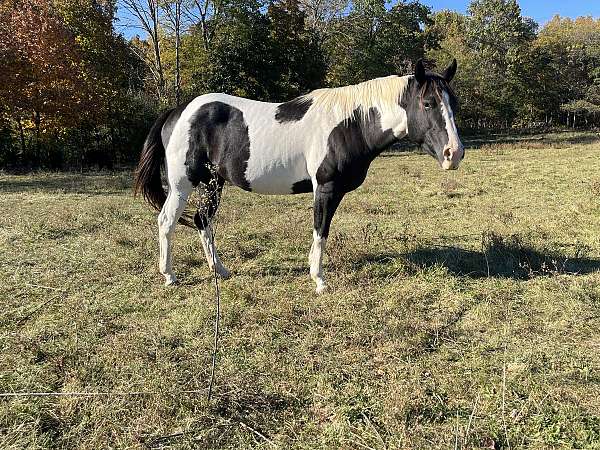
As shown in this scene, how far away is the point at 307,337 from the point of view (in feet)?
11.2

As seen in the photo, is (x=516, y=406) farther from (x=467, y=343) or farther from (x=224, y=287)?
(x=224, y=287)

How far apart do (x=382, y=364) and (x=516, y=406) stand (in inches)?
34.4

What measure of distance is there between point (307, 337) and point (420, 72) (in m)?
2.48

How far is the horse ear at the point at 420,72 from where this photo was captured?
11.8 ft

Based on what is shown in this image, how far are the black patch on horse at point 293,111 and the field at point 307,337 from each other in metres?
1.73

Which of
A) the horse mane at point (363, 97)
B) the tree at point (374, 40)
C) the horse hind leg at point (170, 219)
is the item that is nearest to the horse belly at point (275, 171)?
the horse mane at point (363, 97)

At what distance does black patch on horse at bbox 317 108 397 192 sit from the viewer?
4152 mm

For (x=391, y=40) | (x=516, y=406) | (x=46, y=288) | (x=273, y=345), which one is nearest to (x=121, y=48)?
(x=391, y=40)

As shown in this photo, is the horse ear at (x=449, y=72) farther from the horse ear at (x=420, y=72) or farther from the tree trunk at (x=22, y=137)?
the tree trunk at (x=22, y=137)

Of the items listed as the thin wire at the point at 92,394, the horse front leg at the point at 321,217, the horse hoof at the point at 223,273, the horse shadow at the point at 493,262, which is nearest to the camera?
the thin wire at the point at 92,394

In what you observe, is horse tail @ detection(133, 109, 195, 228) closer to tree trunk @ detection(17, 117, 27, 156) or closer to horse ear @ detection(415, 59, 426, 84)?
horse ear @ detection(415, 59, 426, 84)

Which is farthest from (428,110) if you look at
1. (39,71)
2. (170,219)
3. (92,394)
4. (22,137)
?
(22,137)

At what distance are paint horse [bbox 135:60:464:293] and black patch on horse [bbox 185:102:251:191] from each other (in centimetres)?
1

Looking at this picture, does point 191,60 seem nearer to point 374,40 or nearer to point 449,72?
point 374,40
